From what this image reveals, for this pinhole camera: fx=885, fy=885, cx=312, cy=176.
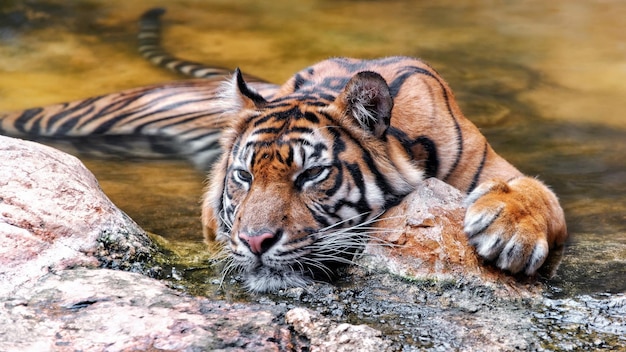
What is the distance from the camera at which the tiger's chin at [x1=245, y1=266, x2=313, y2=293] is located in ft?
8.43

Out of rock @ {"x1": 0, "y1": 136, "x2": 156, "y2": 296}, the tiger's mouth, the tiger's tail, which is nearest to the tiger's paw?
the tiger's mouth

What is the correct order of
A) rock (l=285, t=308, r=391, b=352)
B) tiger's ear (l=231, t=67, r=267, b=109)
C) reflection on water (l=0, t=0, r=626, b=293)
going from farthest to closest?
reflection on water (l=0, t=0, r=626, b=293), tiger's ear (l=231, t=67, r=267, b=109), rock (l=285, t=308, r=391, b=352)

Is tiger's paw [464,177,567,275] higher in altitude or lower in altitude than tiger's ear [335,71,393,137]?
lower

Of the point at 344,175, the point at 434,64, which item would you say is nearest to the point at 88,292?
the point at 344,175

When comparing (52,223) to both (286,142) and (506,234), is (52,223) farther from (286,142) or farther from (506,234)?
(506,234)

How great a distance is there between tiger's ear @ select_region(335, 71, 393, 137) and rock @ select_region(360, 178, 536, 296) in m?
0.25

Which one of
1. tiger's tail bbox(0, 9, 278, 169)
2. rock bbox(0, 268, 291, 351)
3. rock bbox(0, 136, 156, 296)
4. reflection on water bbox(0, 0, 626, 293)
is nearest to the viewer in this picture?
rock bbox(0, 268, 291, 351)

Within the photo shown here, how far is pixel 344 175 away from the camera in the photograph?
2775mm

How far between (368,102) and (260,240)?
0.60 m

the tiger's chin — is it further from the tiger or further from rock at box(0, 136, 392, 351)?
rock at box(0, 136, 392, 351)

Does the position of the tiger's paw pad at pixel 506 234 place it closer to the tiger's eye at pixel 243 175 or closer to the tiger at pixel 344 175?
the tiger at pixel 344 175

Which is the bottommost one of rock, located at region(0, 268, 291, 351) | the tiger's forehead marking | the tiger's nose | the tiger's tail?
the tiger's tail

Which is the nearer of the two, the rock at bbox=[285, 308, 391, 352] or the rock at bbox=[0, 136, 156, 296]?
the rock at bbox=[285, 308, 391, 352]

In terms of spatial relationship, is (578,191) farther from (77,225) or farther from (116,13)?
(116,13)
